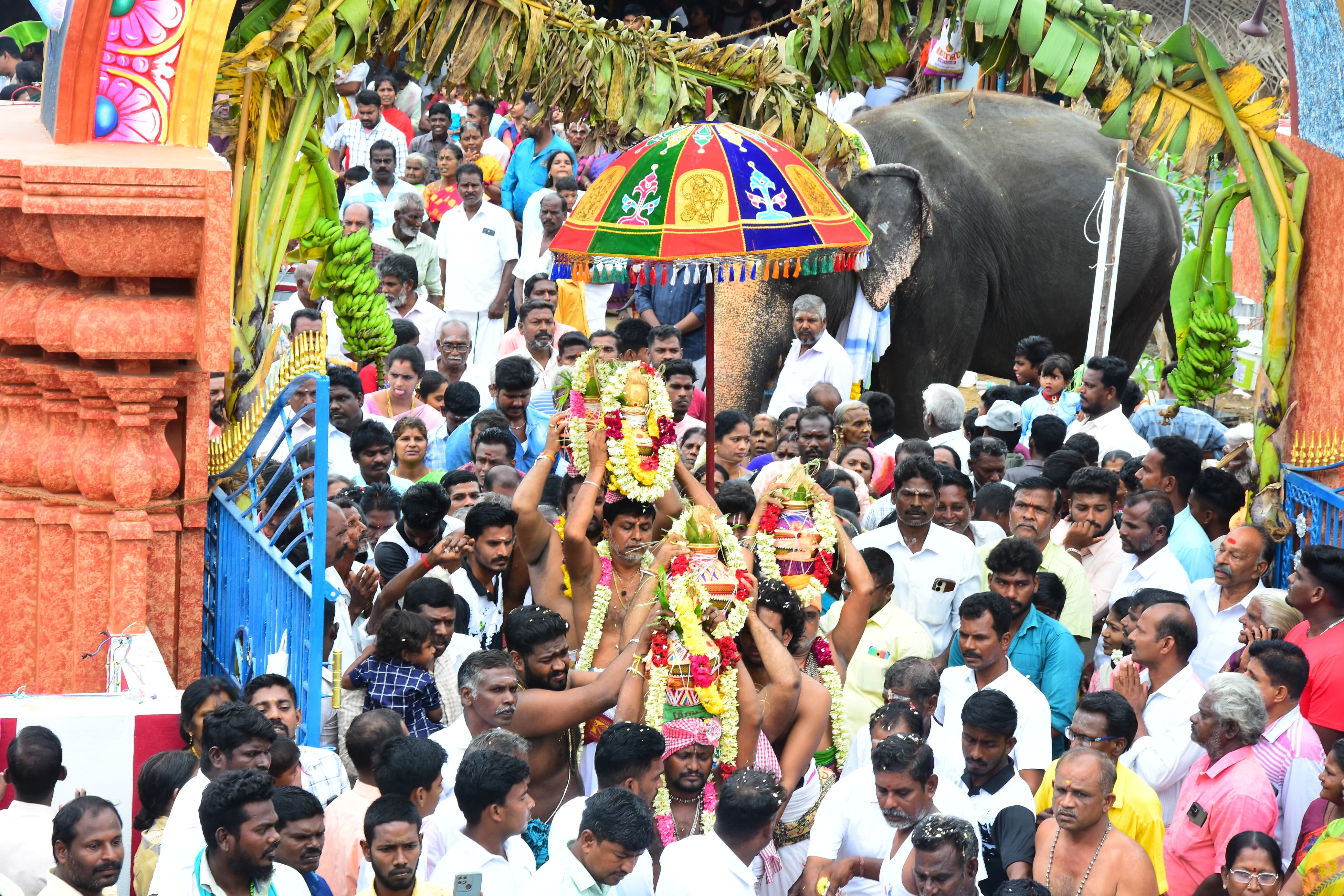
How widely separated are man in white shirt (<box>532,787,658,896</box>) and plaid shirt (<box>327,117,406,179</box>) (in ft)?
32.3

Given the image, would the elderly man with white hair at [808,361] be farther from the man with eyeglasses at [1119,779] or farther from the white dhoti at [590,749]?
the man with eyeglasses at [1119,779]

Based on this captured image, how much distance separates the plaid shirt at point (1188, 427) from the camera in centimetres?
938

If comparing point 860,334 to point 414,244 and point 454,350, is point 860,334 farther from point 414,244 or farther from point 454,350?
point 414,244

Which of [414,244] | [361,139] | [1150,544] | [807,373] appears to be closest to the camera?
[1150,544]

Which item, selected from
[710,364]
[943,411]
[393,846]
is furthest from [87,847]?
[943,411]

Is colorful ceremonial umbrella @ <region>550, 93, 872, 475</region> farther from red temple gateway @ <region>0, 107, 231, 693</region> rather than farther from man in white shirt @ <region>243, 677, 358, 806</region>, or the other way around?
man in white shirt @ <region>243, 677, 358, 806</region>

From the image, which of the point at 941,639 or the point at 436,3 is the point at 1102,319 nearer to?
the point at 941,639

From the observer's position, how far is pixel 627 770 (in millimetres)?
4828

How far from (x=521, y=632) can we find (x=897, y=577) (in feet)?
6.79

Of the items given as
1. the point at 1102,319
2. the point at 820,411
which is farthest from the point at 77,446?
the point at 1102,319

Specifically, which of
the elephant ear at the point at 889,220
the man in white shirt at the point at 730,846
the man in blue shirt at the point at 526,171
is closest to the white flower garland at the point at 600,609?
the man in white shirt at the point at 730,846

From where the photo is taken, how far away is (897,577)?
6898 millimetres

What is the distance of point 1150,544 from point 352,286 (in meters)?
3.41

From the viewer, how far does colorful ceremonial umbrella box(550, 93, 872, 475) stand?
642 centimetres
